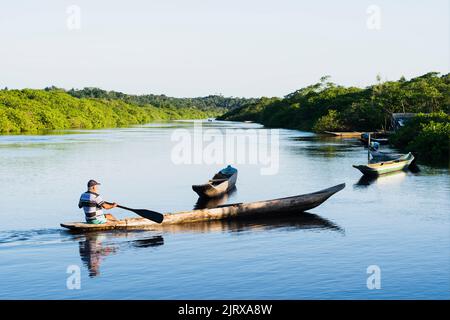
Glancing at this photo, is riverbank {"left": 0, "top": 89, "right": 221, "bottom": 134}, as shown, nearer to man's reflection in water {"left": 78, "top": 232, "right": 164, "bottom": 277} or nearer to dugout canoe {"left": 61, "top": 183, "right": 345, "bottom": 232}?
dugout canoe {"left": 61, "top": 183, "right": 345, "bottom": 232}

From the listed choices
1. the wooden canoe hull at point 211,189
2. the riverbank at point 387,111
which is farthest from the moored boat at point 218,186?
the riverbank at point 387,111

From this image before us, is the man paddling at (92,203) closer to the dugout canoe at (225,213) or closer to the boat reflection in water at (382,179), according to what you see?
the dugout canoe at (225,213)

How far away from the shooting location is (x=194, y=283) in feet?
43.9

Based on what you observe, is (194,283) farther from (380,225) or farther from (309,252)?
(380,225)

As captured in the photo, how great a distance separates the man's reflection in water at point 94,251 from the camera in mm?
14800

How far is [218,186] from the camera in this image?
25.7 meters

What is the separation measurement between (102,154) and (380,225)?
3250 cm

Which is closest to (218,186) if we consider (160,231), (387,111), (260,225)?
(260,225)

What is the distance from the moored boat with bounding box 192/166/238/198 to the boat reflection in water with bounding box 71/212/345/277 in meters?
4.98

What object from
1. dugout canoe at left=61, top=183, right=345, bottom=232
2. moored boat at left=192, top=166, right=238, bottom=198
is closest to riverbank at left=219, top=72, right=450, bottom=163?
moored boat at left=192, top=166, right=238, bottom=198

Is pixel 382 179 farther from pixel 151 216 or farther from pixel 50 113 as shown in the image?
pixel 50 113

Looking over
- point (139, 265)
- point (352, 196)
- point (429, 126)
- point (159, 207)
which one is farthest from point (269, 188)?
point (429, 126)

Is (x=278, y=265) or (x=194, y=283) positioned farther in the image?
(x=278, y=265)

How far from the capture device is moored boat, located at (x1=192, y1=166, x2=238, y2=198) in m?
24.9
